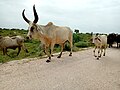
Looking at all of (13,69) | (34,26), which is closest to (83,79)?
(13,69)

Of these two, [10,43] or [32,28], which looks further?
[10,43]

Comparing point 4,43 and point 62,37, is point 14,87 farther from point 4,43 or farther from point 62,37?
point 4,43

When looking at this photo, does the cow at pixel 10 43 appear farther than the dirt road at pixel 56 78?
Yes

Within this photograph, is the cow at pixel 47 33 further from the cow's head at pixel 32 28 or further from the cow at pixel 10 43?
the cow at pixel 10 43

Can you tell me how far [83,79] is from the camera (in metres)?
7.90

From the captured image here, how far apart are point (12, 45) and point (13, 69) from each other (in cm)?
945

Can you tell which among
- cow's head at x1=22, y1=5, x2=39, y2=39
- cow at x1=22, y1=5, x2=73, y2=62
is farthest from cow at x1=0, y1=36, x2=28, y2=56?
cow's head at x1=22, y1=5, x2=39, y2=39

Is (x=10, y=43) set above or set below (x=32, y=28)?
below

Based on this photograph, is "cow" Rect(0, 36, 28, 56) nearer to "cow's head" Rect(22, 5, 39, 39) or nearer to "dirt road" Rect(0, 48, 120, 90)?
"cow's head" Rect(22, 5, 39, 39)

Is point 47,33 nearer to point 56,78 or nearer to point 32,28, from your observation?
point 32,28

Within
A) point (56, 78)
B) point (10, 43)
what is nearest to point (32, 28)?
point (56, 78)

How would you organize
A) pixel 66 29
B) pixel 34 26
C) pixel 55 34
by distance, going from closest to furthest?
pixel 34 26
pixel 55 34
pixel 66 29

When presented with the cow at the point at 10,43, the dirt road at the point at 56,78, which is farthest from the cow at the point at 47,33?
the cow at the point at 10,43

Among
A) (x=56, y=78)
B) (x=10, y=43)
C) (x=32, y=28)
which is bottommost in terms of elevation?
(x=56, y=78)
